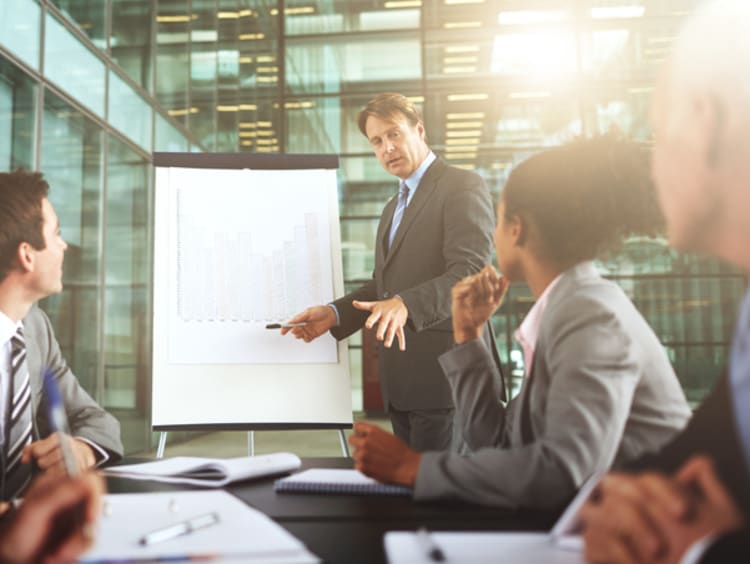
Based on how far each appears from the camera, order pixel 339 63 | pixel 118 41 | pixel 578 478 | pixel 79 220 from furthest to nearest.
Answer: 1. pixel 339 63
2. pixel 118 41
3. pixel 79 220
4. pixel 578 478

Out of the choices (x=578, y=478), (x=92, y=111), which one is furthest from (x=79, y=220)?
(x=578, y=478)

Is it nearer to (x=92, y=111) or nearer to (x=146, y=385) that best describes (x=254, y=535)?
(x=92, y=111)

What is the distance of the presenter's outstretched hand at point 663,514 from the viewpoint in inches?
23.4

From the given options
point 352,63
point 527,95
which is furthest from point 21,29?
point 527,95

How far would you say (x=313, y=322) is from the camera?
88.0 inches

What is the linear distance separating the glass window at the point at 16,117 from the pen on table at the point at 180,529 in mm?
3971

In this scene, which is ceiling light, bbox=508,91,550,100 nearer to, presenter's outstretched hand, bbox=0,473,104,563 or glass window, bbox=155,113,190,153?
glass window, bbox=155,113,190,153

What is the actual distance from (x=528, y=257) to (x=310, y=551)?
2.63 ft

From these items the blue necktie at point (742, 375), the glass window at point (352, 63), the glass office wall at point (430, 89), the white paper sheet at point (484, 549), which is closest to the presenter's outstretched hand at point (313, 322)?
the white paper sheet at point (484, 549)

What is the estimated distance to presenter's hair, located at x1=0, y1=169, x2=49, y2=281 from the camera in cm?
163

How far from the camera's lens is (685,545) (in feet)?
1.97

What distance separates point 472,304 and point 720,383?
0.85 meters

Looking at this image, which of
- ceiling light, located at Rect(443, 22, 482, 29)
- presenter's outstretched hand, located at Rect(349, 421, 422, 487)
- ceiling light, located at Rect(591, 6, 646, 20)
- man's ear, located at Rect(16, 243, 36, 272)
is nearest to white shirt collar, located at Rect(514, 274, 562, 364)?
presenter's outstretched hand, located at Rect(349, 421, 422, 487)

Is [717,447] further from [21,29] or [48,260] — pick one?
[21,29]
